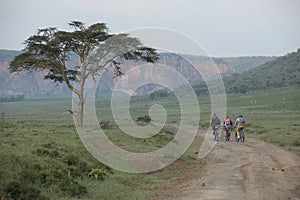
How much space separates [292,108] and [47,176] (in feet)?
200

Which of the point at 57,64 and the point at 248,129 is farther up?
the point at 57,64

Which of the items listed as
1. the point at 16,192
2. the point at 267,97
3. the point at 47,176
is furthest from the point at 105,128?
the point at 267,97

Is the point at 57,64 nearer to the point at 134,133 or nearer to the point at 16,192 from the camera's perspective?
the point at 134,133

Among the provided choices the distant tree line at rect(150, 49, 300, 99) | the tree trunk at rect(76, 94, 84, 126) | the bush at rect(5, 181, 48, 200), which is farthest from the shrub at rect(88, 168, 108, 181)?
the distant tree line at rect(150, 49, 300, 99)

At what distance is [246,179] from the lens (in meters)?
13.7

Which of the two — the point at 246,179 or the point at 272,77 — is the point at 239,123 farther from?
the point at 272,77

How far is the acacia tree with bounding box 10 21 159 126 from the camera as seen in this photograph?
31.4m

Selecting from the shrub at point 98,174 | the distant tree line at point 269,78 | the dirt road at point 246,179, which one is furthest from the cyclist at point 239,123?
the distant tree line at point 269,78

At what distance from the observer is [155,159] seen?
19.9m

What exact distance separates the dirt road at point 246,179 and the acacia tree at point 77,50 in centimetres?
1539

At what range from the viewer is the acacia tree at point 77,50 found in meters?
31.4

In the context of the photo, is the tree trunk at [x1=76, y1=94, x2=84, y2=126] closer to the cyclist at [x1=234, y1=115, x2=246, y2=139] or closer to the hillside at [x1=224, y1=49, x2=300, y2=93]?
the cyclist at [x1=234, y1=115, x2=246, y2=139]

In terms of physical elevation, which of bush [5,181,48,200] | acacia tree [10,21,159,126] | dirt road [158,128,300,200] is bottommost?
dirt road [158,128,300,200]

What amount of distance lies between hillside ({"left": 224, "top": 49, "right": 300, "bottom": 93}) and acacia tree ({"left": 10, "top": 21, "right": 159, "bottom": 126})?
72102mm
